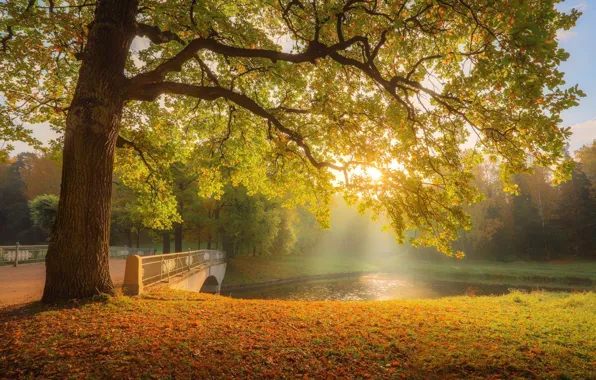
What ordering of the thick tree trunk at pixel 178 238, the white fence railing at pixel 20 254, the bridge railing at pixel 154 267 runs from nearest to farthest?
the bridge railing at pixel 154 267, the white fence railing at pixel 20 254, the thick tree trunk at pixel 178 238

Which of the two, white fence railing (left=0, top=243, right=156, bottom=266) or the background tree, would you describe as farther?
the background tree

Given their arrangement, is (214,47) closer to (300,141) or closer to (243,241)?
(300,141)

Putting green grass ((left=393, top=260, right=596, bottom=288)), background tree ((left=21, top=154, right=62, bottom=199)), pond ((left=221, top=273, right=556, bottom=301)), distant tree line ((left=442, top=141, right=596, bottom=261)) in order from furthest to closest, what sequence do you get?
background tree ((left=21, top=154, right=62, bottom=199)), distant tree line ((left=442, top=141, right=596, bottom=261)), green grass ((left=393, top=260, right=596, bottom=288)), pond ((left=221, top=273, right=556, bottom=301))

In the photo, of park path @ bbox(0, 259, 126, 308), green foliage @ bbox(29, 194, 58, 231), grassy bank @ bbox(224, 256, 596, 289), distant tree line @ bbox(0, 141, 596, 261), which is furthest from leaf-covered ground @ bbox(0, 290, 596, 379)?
green foliage @ bbox(29, 194, 58, 231)

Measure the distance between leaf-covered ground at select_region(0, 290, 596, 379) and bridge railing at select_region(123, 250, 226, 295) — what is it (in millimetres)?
1939

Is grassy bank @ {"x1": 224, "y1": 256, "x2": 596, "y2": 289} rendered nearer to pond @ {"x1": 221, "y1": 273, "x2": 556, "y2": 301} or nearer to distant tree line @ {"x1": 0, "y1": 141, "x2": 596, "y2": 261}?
pond @ {"x1": 221, "y1": 273, "x2": 556, "y2": 301}

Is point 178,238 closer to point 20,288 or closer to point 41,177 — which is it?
point 20,288

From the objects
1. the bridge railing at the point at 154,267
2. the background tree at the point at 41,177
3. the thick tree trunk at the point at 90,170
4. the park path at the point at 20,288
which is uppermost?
the background tree at the point at 41,177

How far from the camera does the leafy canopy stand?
5.38 metres

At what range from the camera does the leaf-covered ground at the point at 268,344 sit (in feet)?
13.4

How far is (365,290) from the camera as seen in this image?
95.7ft

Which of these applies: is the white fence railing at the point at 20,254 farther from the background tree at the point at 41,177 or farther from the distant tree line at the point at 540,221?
the distant tree line at the point at 540,221

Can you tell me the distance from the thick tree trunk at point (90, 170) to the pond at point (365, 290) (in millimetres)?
18893

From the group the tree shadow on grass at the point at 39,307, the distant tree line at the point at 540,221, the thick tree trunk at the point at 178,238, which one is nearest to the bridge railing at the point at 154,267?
the tree shadow on grass at the point at 39,307
